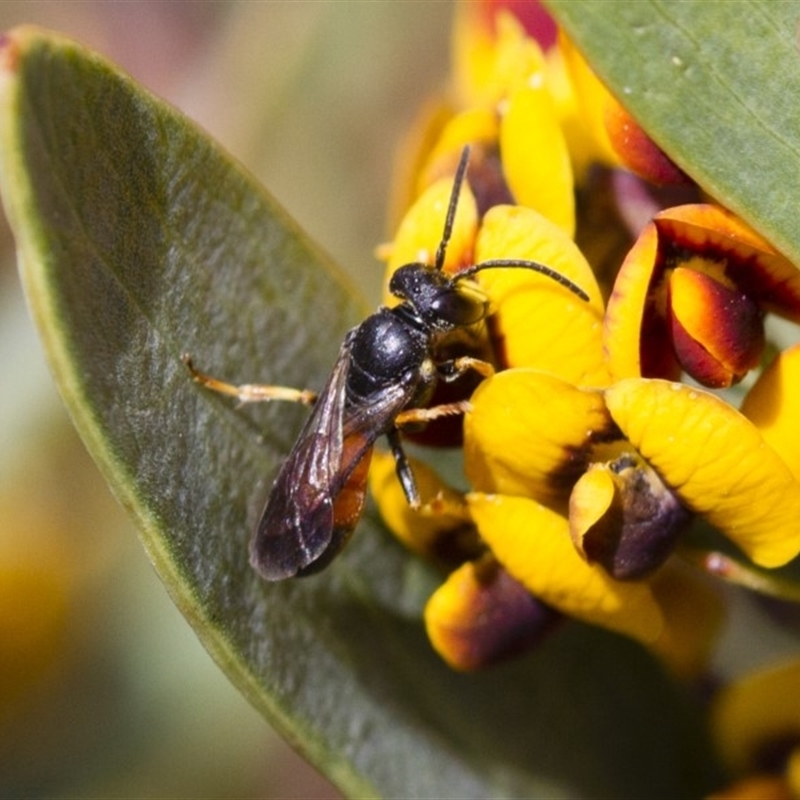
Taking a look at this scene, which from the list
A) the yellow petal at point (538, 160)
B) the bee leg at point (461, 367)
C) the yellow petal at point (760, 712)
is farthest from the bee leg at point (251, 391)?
the yellow petal at point (760, 712)

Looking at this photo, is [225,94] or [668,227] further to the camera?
[225,94]

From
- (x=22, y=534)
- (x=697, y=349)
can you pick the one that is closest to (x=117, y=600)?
(x=22, y=534)

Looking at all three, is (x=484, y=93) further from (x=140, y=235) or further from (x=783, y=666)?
(x=783, y=666)

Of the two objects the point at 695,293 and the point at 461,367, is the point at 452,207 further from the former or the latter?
the point at 695,293

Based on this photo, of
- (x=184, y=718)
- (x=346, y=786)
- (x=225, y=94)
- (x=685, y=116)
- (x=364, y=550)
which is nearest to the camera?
(x=685, y=116)

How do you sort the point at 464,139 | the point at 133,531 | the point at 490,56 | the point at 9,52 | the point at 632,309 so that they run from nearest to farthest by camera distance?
the point at 9,52
the point at 632,309
the point at 464,139
the point at 490,56
the point at 133,531

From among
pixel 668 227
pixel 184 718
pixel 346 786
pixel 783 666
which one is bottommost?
pixel 783 666

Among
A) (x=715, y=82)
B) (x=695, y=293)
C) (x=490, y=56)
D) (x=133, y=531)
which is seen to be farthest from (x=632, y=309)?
(x=133, y=531)
